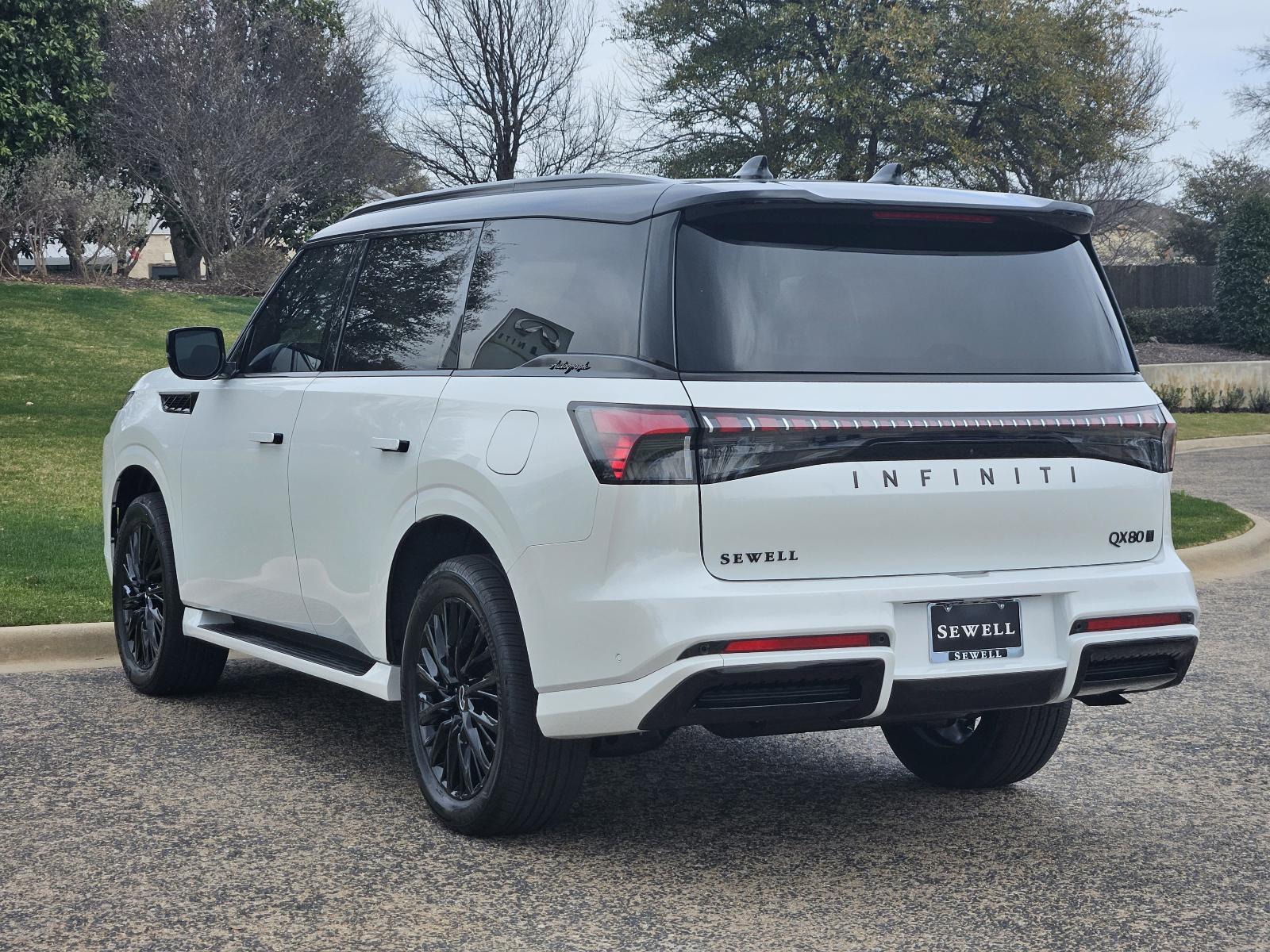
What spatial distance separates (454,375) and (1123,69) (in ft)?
135

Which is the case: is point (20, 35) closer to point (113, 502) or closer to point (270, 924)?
point (113, 502)

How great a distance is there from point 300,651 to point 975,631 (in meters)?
2.65

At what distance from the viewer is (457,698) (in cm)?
492

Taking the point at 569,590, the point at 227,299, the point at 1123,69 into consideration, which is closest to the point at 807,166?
the point at 1123,69

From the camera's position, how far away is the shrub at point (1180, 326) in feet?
110

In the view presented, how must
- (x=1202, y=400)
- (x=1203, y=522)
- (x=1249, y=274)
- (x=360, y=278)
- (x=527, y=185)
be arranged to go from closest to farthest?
1. (x=527, y=185)
2. (x=360, y=278)
3. (x=1203, y=522)
4. (x=1202, y=400)
5. (x=1249, y=274)

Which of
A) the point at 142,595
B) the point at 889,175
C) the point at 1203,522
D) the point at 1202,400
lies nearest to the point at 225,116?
the point at 1202,400

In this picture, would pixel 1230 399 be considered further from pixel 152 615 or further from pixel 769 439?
pixel 769 439

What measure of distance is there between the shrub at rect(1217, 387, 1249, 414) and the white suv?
77.6 feet

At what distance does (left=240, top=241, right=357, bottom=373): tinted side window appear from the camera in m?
5.98

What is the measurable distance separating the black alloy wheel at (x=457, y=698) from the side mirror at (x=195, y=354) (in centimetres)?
199

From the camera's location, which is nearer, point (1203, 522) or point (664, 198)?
point (664, 198)

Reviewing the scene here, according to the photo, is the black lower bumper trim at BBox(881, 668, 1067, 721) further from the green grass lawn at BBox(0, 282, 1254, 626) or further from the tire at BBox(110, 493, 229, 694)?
the green grass lawn at BBox(0, 282, 1254, 626)

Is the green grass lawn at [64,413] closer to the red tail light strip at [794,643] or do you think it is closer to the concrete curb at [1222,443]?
the red tail light strip at [794,643]
